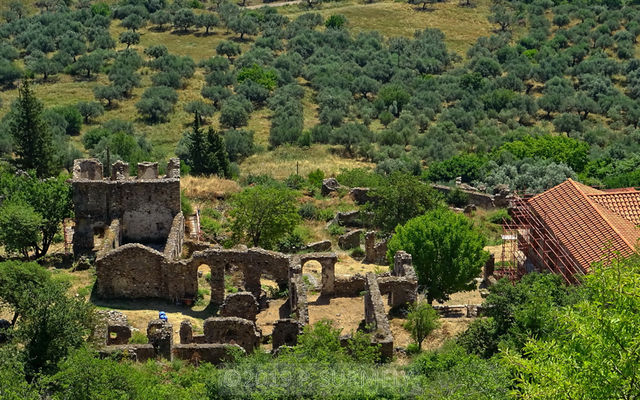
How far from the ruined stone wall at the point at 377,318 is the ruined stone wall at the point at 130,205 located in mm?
11288

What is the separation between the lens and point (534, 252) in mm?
42344

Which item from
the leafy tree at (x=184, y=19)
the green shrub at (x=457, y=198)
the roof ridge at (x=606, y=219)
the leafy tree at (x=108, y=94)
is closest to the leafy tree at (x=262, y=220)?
the roof ridge at (x=606, y=219)

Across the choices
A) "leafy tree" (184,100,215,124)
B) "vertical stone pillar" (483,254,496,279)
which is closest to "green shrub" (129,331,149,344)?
"vertical stone pillar" (483,254,496,279)

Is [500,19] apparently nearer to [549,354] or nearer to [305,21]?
[305,21]

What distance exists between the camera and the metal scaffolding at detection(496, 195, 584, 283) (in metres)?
37.9

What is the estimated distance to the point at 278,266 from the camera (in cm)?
3641

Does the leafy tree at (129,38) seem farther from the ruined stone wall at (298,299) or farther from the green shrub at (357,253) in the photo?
the ruined stone wall at (298,299)

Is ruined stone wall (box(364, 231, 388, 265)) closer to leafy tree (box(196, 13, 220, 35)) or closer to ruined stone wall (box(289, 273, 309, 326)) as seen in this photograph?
ruined stone wall (box(289, 273, 309, 326))

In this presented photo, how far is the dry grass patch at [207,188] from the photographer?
51.2m

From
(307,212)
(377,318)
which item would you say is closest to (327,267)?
(377,318)

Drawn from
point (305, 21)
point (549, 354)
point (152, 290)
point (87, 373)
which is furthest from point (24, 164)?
point (305, 21)

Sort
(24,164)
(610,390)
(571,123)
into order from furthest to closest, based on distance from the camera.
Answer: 1. (571,123)
2. (24,164)
3. (610,390)

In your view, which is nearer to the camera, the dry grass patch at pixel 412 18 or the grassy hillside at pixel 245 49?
the grassy hillside at pixel 245 49

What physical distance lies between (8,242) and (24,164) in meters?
19.2
